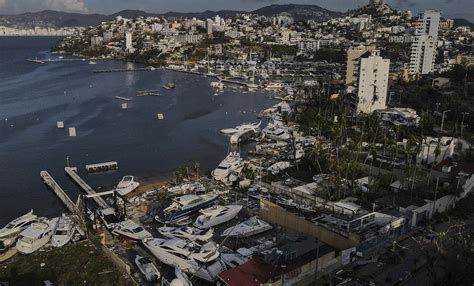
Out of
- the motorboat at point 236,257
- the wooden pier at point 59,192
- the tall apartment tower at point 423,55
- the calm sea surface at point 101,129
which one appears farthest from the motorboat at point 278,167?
the tall apartment tower at point 423,55

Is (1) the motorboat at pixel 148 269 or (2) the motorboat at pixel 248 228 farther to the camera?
(2) the motorboat at pixel 248 228

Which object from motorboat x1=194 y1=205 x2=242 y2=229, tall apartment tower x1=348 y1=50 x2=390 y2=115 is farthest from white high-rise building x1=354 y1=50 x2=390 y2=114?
motorboat x1=194 y1=205 x2=242 y2=229

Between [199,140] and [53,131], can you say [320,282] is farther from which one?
[53,131]

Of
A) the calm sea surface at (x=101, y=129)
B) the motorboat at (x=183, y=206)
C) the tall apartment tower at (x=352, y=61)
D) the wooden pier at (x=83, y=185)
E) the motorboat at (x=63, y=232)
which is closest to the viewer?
the motorboat at (x=63, y=232)

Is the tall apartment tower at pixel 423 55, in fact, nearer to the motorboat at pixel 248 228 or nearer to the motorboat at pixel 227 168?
the motorboat at pixel 227 168

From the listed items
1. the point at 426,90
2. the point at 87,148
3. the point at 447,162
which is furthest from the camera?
the point at 426,90

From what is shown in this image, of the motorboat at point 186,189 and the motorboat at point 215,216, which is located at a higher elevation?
the motorboat at point 215,216

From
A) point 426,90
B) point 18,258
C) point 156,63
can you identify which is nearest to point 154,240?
point 18,258
